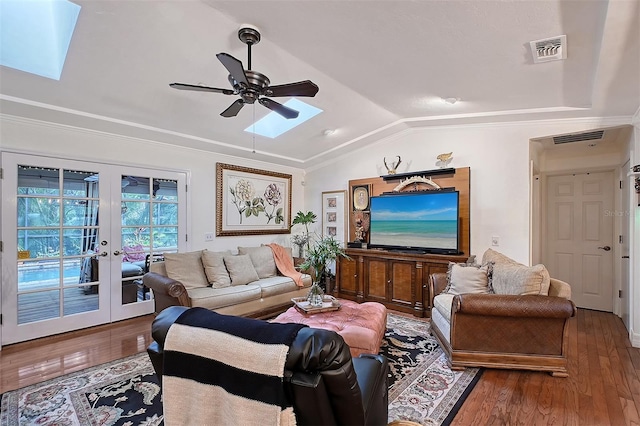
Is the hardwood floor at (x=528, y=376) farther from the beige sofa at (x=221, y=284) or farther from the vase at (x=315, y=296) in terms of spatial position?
the vase at (x=315, y=296)

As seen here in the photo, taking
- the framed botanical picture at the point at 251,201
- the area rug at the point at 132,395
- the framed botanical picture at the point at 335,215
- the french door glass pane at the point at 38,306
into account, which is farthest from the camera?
the framed botanical picture at the point at 335,215

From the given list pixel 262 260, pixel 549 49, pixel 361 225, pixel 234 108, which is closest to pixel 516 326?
pixel 549 49

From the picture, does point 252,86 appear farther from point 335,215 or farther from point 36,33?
point 335,215

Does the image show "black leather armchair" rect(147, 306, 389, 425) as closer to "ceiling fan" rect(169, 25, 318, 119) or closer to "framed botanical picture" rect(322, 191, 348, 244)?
"ceiling fan" rect(169, 25, 318, 119)

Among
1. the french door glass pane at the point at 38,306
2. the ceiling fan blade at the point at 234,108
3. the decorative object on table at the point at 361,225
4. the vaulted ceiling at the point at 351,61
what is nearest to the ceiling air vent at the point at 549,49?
the vaulted ceiling at the point at 351,61

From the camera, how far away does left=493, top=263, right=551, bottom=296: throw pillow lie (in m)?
2.58

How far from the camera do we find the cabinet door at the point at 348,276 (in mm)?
4977

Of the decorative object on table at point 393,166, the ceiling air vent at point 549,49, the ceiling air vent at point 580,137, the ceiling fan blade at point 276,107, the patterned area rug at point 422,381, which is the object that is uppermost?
the ceiling air vent at point 549,49

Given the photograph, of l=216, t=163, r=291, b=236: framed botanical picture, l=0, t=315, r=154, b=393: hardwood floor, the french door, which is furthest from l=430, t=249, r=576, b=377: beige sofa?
the french door

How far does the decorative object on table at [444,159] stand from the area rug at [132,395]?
8.59 ft

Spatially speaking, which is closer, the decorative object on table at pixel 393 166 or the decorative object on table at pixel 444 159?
the decorative object on table at pixel 444 159

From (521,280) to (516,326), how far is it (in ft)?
1.30

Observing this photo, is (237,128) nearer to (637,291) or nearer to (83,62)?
(83,62)

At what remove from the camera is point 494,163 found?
4035 millimetres
